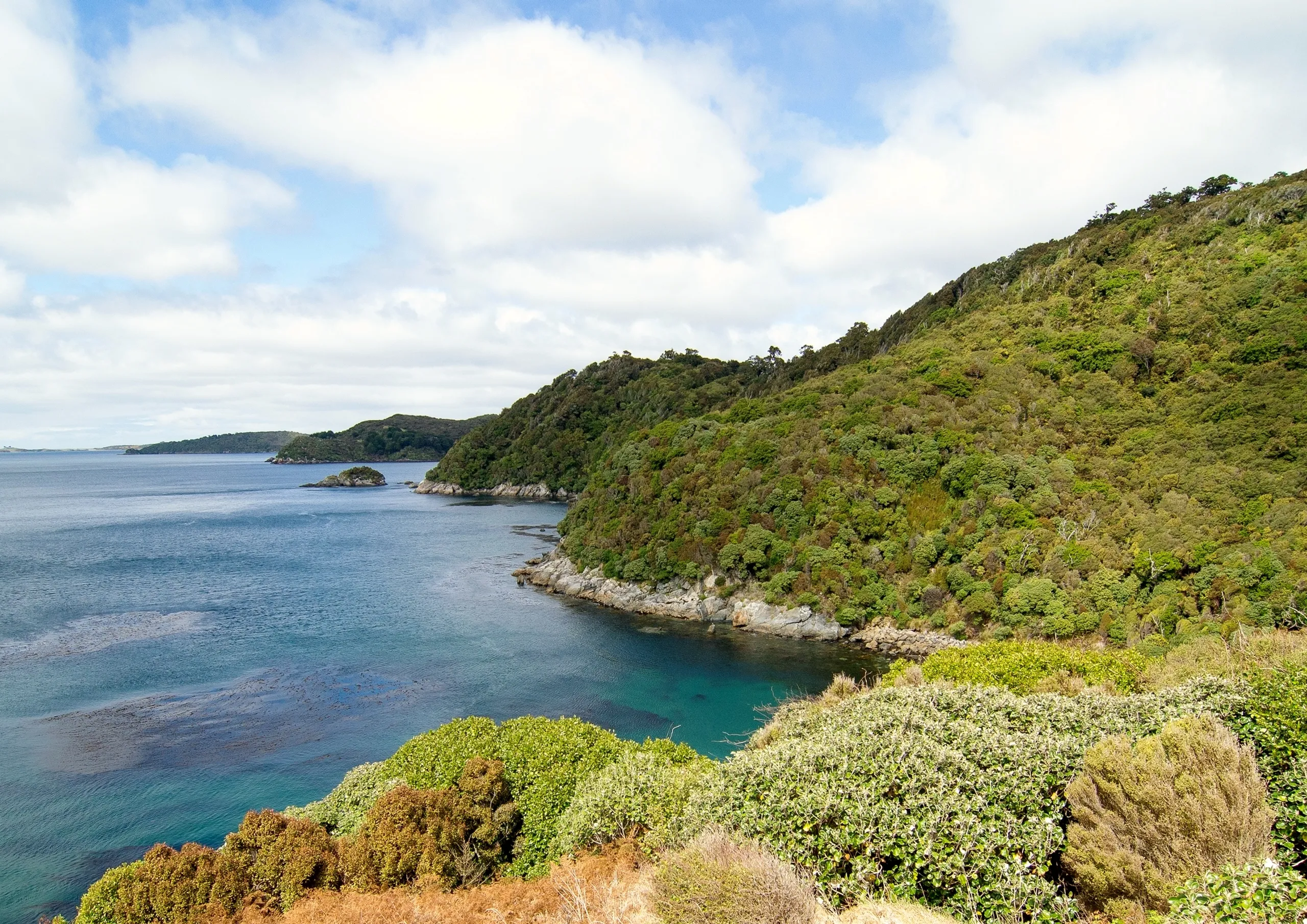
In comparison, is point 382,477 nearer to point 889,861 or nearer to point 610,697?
point 610,697

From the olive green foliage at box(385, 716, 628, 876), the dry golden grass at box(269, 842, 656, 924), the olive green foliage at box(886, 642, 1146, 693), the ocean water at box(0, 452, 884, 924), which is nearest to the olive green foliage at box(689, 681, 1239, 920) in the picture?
the dry golden grass at box(269, 842, 656, 924)

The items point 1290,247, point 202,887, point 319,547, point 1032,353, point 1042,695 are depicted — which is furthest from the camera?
point 319,547

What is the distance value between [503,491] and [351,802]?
428 ft

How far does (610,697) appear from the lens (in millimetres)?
37062

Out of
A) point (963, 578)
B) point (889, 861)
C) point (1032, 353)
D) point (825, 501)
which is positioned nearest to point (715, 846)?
point (889, 861)

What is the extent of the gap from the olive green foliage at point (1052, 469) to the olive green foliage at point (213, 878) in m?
38.2

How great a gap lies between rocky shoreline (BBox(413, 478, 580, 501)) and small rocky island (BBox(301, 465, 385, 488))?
2079cm

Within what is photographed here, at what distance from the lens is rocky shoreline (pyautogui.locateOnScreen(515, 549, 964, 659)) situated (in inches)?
1710

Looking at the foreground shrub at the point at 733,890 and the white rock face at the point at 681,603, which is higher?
the foreground shrub at the point at 733,890

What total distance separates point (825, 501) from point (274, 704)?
39432 millimetres

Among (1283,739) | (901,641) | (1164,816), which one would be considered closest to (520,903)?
(1164,816)

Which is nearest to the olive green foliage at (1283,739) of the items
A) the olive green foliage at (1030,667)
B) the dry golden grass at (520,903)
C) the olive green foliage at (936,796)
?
the olive green foliage at (936,796)

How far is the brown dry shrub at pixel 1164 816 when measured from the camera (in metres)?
7.97

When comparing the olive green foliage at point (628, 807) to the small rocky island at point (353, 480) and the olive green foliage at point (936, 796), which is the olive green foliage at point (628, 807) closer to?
the olive green foliage at point (936, 796)
